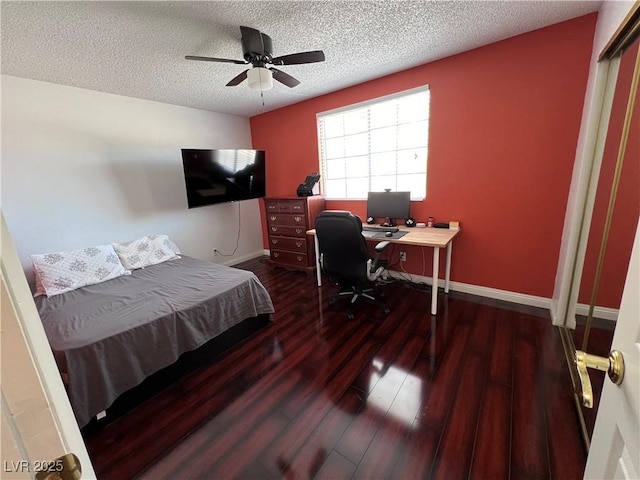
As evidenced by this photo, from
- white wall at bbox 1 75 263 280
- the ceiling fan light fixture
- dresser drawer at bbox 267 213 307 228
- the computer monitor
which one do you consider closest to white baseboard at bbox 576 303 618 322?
the computer monitor

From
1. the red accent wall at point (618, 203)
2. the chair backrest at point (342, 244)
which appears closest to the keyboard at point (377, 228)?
the chair backrest at point (342, 244)

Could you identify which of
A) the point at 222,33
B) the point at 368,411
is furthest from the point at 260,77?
the point at 368,411

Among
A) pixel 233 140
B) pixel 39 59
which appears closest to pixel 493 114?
pixel 233 140

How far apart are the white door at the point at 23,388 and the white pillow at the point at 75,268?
263cm

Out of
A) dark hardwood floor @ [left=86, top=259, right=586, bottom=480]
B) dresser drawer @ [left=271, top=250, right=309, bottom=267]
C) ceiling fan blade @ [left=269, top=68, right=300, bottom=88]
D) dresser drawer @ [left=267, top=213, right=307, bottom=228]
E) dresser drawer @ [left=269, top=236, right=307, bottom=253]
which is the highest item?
ceiling fan blade @ [left=269, top=68, right=300, bottom=88]

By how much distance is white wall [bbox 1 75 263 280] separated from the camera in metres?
2.49

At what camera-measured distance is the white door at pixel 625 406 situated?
0.49 m

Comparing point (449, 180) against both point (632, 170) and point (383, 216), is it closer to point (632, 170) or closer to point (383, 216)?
point (383, 216)

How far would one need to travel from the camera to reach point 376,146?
3.39 m

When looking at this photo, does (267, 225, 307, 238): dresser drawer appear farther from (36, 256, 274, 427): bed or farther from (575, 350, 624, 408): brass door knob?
(575, 350, 624, 408): brass door knob

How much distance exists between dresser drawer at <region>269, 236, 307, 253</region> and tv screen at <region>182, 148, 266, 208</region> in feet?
2.46

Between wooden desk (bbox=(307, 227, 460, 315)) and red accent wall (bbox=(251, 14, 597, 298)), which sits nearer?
red accent wall (bbox=(251, 14, 597, 298))

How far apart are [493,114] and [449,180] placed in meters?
0.71

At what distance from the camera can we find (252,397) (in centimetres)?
171
